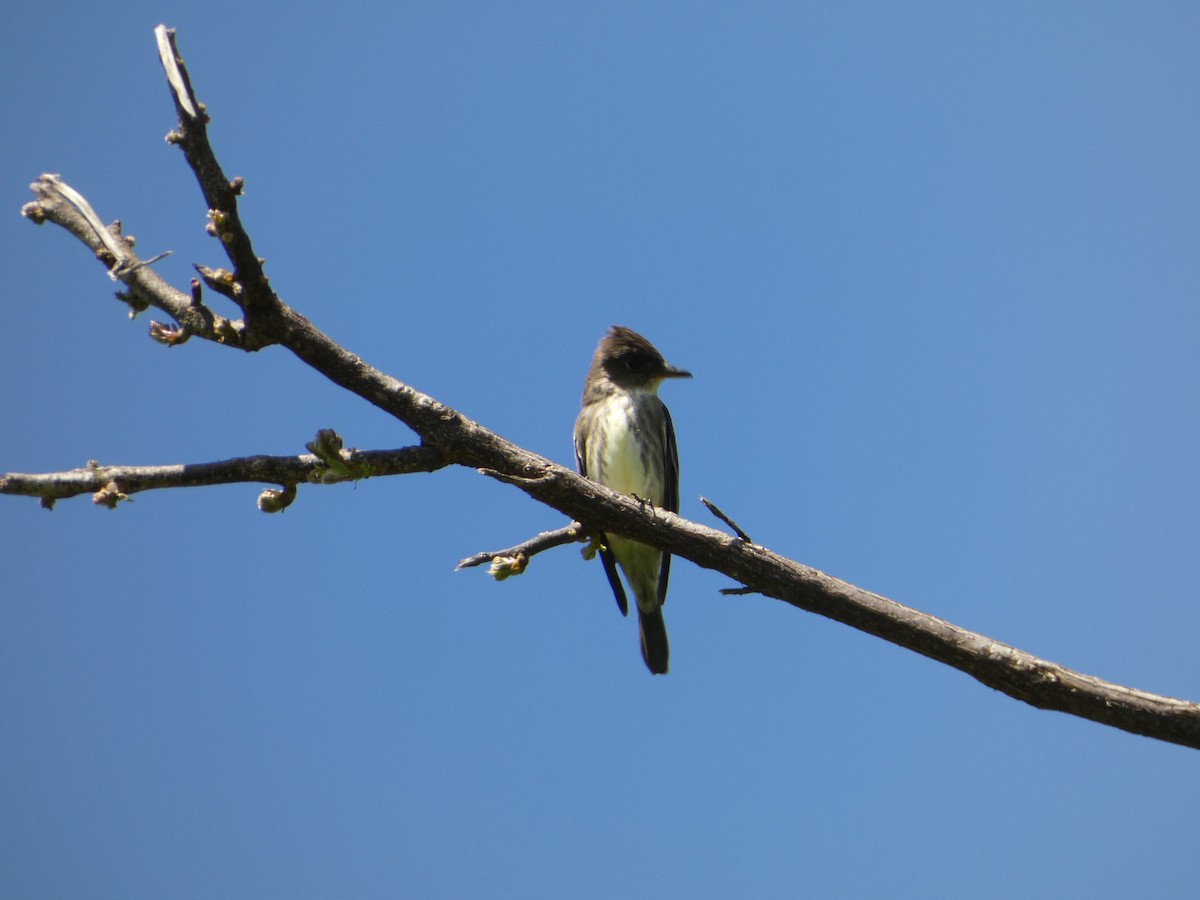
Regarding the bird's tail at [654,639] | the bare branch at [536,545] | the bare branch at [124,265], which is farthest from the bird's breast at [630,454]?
the bare branch at [124,265]

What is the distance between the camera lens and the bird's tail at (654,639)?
748 cm

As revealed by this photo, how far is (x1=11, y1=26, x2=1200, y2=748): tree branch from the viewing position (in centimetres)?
339

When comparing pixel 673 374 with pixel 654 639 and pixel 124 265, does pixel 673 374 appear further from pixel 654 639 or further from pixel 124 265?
pixel 124 265

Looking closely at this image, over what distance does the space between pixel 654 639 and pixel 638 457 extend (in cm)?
135

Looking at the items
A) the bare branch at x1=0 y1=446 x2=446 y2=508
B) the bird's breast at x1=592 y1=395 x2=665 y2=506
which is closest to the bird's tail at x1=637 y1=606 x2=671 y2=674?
the bird's breast at x1=592 y1=395 x2=665 y2=506

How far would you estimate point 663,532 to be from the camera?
421 cm

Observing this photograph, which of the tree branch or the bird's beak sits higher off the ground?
the bird's beak

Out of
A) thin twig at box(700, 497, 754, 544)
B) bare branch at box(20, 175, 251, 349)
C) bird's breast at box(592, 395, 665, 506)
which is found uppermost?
bird's breast at box(592, 395, 665, 506)

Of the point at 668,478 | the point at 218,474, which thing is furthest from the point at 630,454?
the point at 218,474

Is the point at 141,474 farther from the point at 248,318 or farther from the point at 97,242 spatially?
the point at 97,242

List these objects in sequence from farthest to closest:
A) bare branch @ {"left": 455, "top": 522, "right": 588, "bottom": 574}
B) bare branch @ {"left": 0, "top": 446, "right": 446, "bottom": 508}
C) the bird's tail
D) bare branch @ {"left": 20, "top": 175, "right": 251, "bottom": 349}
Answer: the bird's tail, bare branch @ {"left": 455, "top": 522, "right": 588, "bottom": 574}, bare branch @ {"left": 20, "top": 175, "right": 251, "bottom": 349}, bare branch @ {"left": 0, "top": 446, "right": 446, "bottom": 508}

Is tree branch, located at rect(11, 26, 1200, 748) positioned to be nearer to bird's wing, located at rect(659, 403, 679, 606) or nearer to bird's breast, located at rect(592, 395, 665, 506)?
bird's breast, located at rect(592, 395, 665, 506)

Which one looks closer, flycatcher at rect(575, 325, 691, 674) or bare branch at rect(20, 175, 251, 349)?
bare branch at rect(20, 175, 251, 349)

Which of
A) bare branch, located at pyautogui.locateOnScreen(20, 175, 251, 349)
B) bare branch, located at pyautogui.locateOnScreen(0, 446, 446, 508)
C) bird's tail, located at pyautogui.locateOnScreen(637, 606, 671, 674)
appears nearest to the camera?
bare branch, located at pyautogui.locateOnScreen(0, 446, 446, 508)
